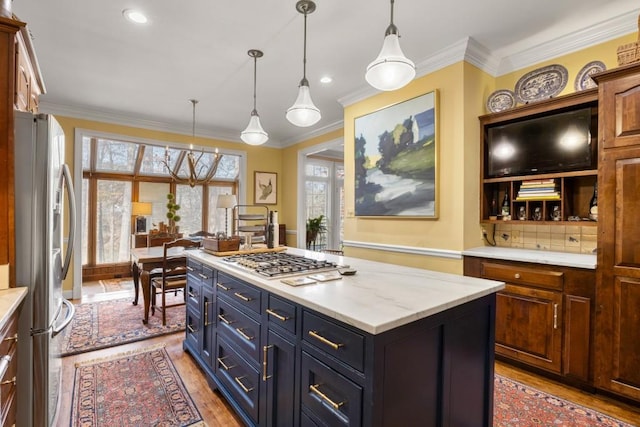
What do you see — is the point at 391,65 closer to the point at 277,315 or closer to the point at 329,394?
the point at 277,315

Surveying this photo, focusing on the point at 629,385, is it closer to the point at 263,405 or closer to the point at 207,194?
the point at 263,405

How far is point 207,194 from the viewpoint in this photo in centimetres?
692

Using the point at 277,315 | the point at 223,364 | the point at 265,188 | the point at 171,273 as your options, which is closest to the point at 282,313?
the point at 277,315

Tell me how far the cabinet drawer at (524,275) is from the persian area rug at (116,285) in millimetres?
5139

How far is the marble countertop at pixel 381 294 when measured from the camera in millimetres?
1135

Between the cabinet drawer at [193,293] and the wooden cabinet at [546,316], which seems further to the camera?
the cabinet drawer at [193,293]

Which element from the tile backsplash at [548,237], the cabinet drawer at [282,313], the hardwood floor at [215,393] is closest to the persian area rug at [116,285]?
the hardwood floor at [215,393]

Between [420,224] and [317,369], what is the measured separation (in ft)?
7.14

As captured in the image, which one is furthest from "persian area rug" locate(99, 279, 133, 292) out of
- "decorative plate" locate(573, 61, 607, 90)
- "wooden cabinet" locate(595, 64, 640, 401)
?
"decorative plate" locate(573, 61, 607, 90)

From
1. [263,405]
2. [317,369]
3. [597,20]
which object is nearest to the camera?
[317,369]

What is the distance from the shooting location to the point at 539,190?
2670mm

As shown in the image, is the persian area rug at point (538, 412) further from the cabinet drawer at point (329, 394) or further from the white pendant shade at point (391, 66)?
the white pendant shade at point (391, 66)

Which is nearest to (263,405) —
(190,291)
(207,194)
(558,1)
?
(190,291)

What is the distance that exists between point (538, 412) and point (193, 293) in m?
2.61
